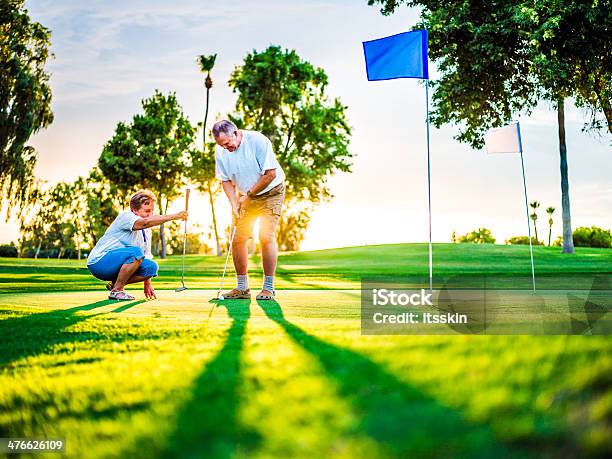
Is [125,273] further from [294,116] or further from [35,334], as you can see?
[294,116]

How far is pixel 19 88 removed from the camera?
120ft

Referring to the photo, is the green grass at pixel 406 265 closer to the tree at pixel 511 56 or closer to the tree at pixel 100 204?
the tree at pixel 511 56

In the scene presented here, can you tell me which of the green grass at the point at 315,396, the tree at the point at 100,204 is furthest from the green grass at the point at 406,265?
the tree at the point at 100,204

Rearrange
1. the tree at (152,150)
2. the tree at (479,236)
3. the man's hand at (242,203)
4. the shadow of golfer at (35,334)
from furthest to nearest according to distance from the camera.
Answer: the tree at (479,236), the tree at (152,150), the man's hand at (242,203), the shadow of golfer at (35,334)

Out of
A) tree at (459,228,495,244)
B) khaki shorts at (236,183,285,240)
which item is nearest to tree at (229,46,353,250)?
khaki shorts at (236,183,285,240)

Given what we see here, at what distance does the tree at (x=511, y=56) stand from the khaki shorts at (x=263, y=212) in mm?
14496

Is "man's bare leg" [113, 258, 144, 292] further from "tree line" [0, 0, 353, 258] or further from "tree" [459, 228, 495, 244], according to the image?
"tree" [459, 228, 495, 244]

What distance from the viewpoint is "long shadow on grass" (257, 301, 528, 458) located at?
1.58 meters

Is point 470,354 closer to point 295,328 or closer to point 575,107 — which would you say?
point 295,328

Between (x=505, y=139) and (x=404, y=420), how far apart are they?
1418 cm

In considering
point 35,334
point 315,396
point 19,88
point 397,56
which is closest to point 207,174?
point 19,88

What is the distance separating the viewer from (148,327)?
447cm

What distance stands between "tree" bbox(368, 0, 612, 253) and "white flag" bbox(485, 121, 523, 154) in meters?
5.69

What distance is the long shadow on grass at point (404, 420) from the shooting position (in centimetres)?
158
